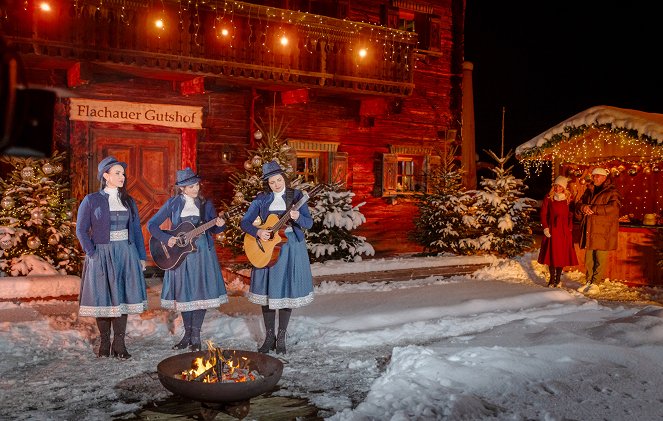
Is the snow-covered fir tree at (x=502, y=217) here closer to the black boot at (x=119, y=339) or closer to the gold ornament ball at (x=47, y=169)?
the gold ornament ball at (x=47, y=169)

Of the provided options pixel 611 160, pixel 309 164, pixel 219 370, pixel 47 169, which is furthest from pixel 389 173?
pixel 219 370

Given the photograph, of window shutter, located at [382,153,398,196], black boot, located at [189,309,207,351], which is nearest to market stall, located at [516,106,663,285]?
window shutter, located at [382,153,398,196]

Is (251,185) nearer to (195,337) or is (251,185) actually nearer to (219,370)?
(195,337)

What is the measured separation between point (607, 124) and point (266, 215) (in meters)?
8.51

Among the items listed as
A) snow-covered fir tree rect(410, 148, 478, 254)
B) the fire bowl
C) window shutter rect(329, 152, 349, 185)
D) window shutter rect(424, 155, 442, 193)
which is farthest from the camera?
window shutter rect(424, 155, 442, 193)

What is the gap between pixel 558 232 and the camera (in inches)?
459

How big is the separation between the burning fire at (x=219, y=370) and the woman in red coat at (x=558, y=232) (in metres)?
7.64

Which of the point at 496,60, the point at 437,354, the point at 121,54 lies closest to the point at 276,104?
the point at 121,54

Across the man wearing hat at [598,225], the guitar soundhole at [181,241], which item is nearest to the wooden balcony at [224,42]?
the man wearing hat at [598,225]

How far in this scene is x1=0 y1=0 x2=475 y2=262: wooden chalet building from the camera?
11.4 metres

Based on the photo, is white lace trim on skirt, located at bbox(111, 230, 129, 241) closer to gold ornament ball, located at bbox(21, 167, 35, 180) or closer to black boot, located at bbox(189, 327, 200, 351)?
black boot, located at bbox(189, 327, 200, 351)

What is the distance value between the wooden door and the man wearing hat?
776cm

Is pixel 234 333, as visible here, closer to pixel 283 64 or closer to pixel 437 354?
pixel 437 354

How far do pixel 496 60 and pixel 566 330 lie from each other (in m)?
39.4
